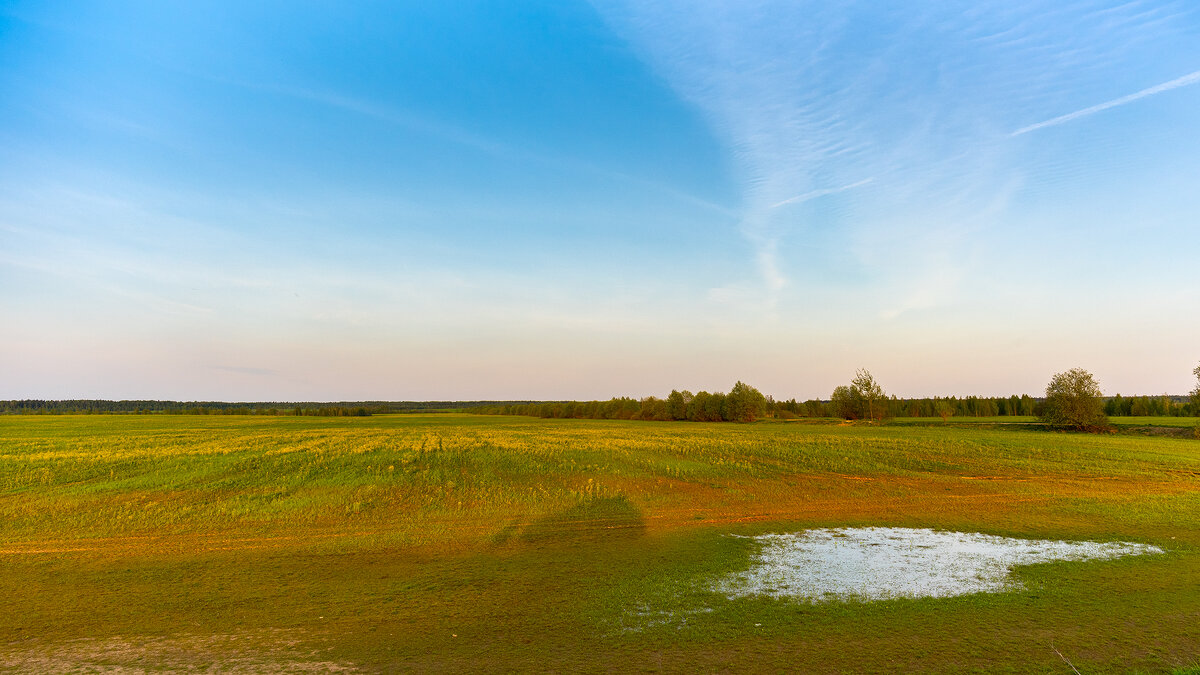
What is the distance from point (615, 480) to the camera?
71.9ft

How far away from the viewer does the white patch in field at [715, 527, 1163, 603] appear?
9.29 m

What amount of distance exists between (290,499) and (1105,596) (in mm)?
19249

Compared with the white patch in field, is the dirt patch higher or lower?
lower

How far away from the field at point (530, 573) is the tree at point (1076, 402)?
37.5 m

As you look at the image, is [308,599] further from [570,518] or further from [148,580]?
[570,518]

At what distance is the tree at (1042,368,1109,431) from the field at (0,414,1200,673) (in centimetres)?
3748

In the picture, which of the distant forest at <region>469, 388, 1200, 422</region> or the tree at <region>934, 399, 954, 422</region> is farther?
the tree at <region>934, 399, 954, 422</region>

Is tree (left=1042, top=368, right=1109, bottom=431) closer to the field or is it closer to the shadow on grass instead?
the field

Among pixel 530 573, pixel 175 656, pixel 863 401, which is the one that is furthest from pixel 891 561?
pixel 863 401

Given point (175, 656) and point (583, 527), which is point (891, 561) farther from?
point (175, 656)

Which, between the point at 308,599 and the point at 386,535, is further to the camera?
the point at 386,535

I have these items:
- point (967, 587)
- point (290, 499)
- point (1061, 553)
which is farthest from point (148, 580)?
point (1061, 553)

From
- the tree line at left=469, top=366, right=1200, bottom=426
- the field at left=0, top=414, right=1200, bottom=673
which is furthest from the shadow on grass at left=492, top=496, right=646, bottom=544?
the tree line at left=469, top=366, right=1200, bottom=426

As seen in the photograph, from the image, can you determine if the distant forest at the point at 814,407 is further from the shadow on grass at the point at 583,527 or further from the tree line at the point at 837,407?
the shadow on grass at the point at 583,527
